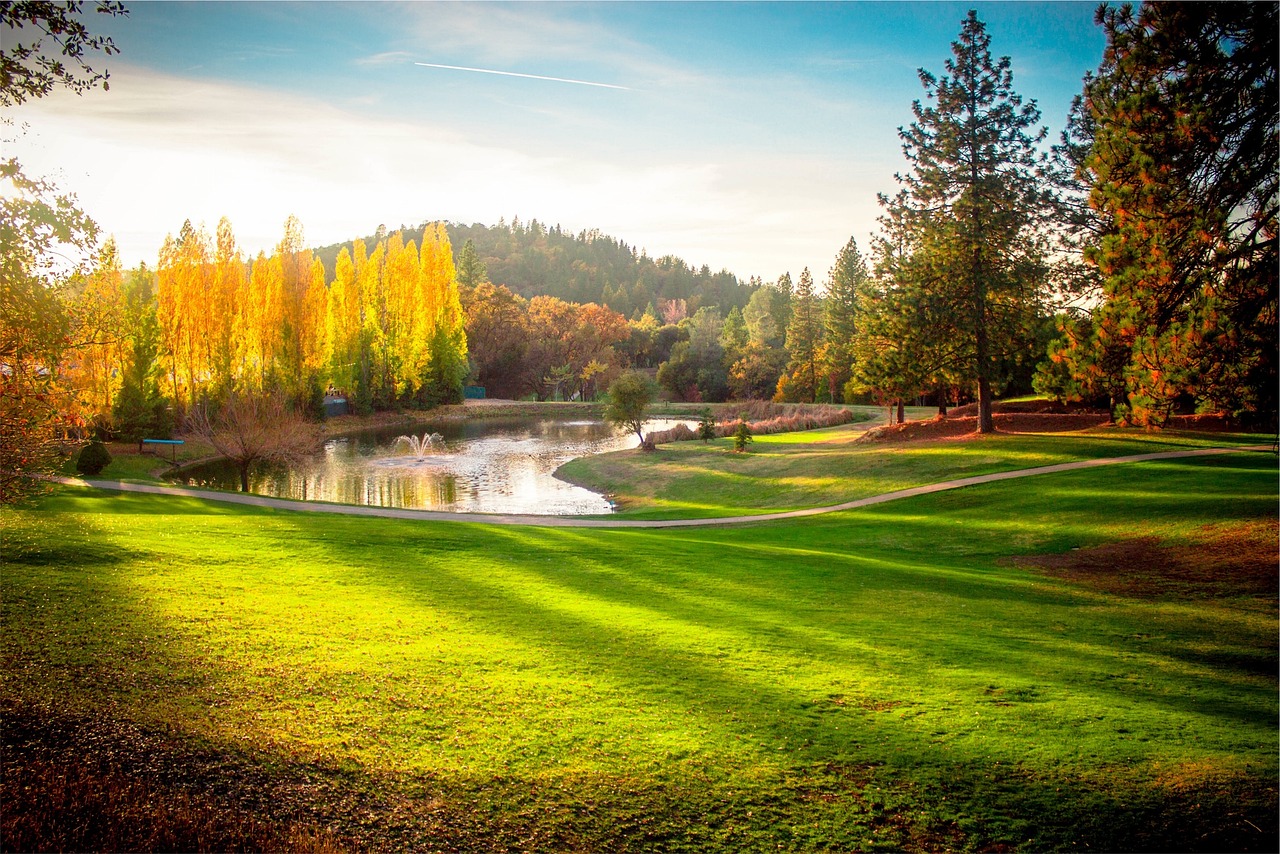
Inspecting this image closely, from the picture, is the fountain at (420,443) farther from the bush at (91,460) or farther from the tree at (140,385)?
the bush at (91,460)

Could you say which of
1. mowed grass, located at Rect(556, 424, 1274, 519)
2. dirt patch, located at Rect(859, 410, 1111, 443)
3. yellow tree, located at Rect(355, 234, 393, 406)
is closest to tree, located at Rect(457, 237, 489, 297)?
yellow tree, located at Rect(355, 234, 393, 406)

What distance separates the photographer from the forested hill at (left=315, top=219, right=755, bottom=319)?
5856 inches

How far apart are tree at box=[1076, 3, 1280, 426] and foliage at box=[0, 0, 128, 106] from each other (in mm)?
14333

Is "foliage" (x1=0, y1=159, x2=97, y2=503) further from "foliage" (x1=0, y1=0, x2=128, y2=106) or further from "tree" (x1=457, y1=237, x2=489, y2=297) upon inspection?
"tree" (x1=457, y1=237, x2=489, y2=297)

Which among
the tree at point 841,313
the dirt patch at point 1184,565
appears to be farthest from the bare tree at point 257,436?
the tree at point 841,313

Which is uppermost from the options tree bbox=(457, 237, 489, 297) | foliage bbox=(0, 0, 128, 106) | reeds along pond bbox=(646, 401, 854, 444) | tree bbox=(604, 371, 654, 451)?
tree bbox=(457, 237, 489, 297)

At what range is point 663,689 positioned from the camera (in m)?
5.97

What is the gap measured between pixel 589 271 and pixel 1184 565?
515 feet

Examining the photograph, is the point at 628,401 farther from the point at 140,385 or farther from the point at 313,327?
the point at 313,327

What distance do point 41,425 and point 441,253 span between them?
60220 mm

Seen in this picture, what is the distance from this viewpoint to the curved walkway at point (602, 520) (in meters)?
17.7

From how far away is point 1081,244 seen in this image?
24.7 meters

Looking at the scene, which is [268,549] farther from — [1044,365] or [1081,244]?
[1081,244]

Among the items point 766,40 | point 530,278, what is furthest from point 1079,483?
point 530,278
